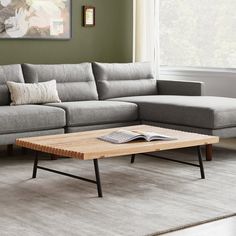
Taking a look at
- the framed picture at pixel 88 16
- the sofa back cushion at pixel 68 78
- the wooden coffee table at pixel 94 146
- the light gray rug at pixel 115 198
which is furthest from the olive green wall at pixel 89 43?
the wooden coffee table at pixel 94 146

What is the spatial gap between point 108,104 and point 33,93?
2.30ft

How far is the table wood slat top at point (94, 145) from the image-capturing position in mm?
4206

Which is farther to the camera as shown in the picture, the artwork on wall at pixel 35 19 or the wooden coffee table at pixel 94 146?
the artwork on wall at pixel 35 19

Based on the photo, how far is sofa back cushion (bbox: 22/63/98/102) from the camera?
619 centimetres

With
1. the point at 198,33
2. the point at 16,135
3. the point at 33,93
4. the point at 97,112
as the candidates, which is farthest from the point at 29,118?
the point at 198,33

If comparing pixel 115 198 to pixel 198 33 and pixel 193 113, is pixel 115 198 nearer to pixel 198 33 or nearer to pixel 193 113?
pixel 193 113

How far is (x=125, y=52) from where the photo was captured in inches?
301

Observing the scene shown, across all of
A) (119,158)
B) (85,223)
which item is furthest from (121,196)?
(119,158)

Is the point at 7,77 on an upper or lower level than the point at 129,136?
upper

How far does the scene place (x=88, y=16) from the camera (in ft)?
23.7

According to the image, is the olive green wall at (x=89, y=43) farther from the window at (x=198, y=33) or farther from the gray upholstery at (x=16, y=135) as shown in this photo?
the gray upholstery at (x=16, y=135)

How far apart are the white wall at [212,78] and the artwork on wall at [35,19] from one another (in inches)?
52.6

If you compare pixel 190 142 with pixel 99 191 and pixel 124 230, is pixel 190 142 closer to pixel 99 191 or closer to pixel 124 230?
pixel 99 191

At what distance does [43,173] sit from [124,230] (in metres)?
1.61
